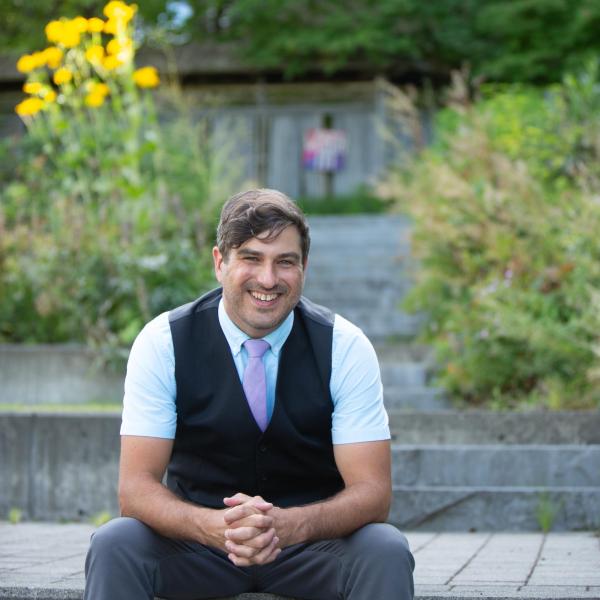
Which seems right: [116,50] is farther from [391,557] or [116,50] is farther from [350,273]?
[391,557]

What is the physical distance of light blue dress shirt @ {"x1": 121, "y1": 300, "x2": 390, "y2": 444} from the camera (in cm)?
326

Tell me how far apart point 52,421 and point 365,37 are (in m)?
10.5

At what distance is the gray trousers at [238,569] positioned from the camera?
303cm

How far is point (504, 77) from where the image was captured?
1555 centimetres

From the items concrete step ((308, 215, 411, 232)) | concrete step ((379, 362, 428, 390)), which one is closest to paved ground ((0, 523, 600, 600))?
concrete step ((379, 362, 428, 390))

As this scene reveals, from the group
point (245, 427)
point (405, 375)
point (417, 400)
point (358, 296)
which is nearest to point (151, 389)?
point (245, 427)

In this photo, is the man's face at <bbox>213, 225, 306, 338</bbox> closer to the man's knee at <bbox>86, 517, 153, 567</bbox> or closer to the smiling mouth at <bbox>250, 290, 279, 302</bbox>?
the smiling mouth at <bbox>250, 290, 279, 302</bbox>

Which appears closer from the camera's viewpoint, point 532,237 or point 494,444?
point 494,444

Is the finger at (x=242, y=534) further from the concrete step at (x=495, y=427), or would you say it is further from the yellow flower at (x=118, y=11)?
the yellow flower at (x=118, y=11)

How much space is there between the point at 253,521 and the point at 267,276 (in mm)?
676

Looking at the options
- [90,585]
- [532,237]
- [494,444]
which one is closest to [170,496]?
[90,585]

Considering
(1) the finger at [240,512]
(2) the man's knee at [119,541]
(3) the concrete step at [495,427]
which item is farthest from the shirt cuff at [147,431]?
(3) the concrete step at [495,427]

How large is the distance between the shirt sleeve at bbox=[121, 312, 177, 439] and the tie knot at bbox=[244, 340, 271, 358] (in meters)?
0.21

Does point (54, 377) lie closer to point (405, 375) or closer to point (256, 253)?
point (405, 375)
